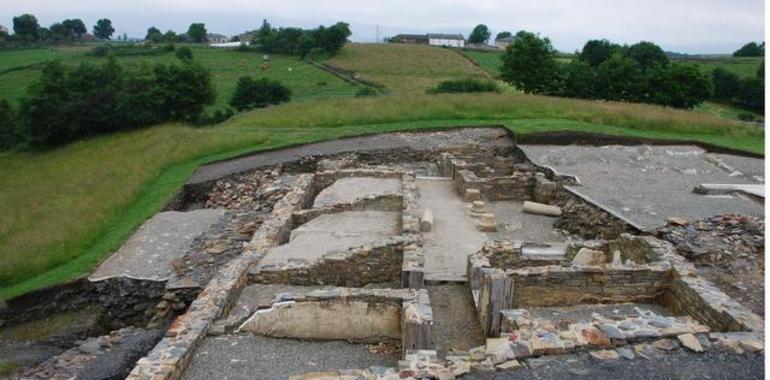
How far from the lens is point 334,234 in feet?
38.4

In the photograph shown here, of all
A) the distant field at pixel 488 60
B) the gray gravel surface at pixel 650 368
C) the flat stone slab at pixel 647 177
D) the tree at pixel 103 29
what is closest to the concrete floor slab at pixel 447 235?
the flat stone slab at pixel 647 177

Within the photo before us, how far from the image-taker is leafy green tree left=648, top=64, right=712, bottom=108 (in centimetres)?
3759

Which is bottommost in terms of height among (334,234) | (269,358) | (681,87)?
(269,358)

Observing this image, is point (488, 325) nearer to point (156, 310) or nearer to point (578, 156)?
point (156, 310)

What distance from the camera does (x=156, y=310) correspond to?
11.1 meters

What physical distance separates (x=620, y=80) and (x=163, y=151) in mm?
30429

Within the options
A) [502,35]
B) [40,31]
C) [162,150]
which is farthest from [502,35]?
[162,150]

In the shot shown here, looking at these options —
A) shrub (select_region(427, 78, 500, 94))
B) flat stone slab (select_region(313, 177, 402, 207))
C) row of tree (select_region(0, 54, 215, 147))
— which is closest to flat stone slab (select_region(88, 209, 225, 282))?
flat stone slab (select_region(313, 177, 402, 207))

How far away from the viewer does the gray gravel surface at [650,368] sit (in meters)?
5.66

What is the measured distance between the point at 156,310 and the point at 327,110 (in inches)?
639

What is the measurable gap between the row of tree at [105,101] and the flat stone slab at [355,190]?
19184 mm

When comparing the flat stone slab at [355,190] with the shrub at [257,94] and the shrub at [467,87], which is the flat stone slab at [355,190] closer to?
the shrub at [467,87]

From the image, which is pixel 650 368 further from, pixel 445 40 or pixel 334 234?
pixel 445 40

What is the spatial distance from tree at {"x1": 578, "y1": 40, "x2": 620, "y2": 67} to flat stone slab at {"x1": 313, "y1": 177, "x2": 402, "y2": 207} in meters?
45.4
